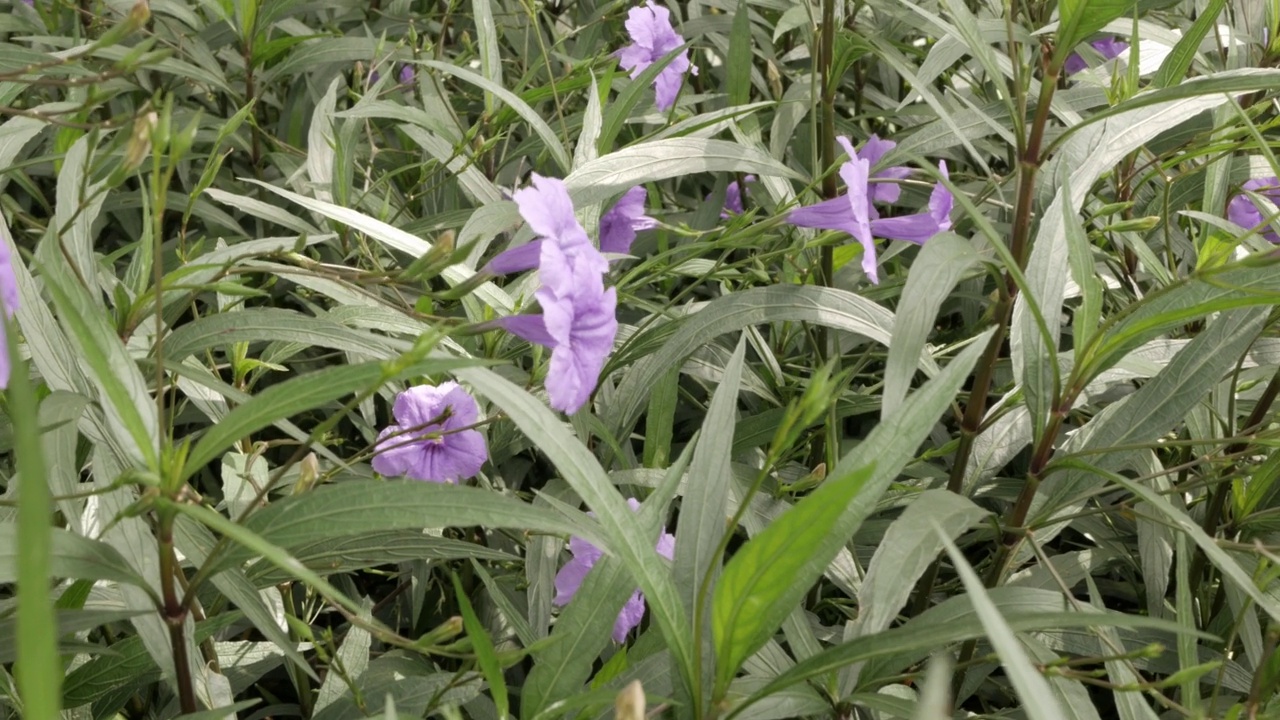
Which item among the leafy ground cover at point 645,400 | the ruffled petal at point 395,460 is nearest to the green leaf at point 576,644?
the leafy ground cover at point 645,400

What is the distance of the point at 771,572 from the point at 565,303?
30 cm

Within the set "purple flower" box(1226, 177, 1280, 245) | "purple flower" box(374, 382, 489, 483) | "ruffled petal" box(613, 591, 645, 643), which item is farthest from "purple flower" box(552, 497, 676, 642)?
"purple flower" box(1226, 177, 1280, 245)

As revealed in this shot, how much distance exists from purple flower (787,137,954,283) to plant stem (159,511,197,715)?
2.35 ft

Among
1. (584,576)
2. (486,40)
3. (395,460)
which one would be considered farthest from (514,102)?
(584,576)

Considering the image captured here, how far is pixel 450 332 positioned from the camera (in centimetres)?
80

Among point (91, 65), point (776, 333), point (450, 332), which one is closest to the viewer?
point (450, 332)

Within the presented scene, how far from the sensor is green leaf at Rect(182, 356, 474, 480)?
784 mm

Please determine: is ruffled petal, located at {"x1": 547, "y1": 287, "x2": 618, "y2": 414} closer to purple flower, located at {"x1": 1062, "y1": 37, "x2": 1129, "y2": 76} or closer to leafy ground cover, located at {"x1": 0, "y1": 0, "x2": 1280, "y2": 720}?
leafy ground cover, located at {"x1": 0, "y1": 0, "x2": 1280, "y2": 720}

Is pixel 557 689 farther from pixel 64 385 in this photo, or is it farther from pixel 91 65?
pixel 91 65

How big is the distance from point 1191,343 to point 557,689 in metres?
0.77

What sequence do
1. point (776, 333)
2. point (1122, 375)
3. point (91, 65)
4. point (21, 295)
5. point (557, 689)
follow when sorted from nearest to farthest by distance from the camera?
1. point (557, 689)
2. point (21, 295)
3. point (1122, 375)
4. point (776, 333)
5. point (91, 65)

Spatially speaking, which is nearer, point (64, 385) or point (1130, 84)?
point (64, 385)

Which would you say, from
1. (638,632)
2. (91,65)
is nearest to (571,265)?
(638,632)

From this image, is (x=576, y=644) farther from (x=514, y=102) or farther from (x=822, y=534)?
(x=514, y=102)
